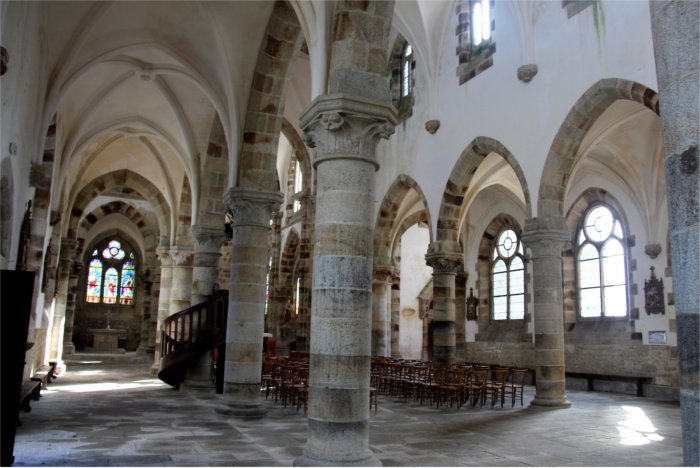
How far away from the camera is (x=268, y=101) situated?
9.69 metres

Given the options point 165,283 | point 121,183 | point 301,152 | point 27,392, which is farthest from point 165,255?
point 27,392

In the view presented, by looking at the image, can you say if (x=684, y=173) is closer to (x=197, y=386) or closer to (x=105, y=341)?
(x=197, y=386)

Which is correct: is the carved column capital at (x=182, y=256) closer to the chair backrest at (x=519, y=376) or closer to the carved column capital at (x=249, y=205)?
the carved column capital at (x=249, y=205)

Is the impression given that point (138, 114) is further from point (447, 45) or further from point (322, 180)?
point (322, 180)

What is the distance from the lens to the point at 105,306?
29500 millimetres

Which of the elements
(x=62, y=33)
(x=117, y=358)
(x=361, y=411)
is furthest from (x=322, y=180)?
(x=117, y=358)

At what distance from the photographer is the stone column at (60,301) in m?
16.6

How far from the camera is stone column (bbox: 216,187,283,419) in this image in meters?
8.55

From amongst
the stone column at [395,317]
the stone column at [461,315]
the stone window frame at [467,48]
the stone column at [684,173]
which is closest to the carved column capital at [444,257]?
the stone window frame at [467,48]

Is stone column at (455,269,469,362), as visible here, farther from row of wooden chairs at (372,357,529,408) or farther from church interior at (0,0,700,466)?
row of wooden chairs at (372,357,529,408)

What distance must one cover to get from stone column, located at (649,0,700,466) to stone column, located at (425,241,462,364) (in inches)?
442

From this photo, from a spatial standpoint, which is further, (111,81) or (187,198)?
(187,198)

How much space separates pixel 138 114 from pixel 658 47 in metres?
13.8

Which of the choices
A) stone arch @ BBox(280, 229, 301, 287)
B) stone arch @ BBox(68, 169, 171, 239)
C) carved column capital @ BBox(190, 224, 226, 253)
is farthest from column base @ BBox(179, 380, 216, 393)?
stone arch @ BBox(280, 229, 301, 287)
